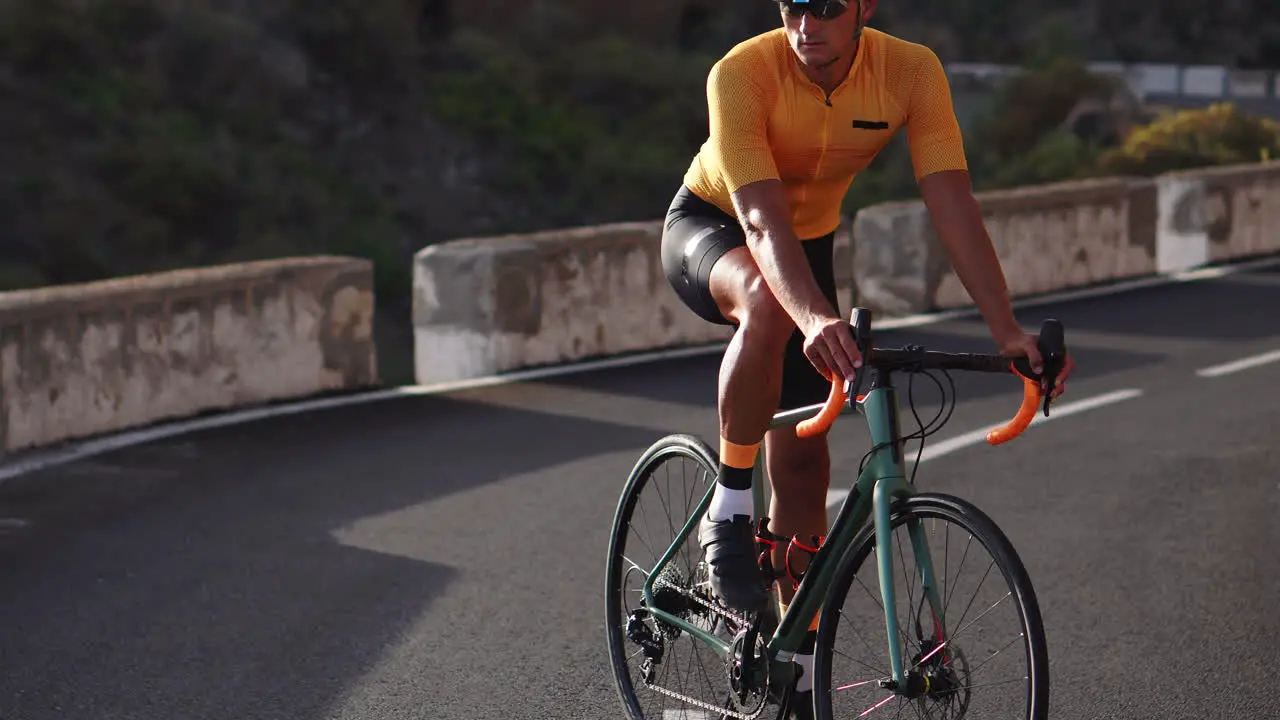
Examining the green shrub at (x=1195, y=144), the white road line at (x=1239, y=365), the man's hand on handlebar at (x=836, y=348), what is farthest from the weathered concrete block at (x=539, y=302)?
the green shrub at (x=1195, y=144)

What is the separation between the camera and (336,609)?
257 inches

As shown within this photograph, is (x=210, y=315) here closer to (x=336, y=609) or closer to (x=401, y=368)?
(x=336, y=609)

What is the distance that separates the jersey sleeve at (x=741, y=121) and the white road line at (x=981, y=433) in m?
3.86

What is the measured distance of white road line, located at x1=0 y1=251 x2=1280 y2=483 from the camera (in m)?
9.28

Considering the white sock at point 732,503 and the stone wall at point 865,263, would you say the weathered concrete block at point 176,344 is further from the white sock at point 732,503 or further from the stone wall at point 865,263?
the white sock at point 732,503

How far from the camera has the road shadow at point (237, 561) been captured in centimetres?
571

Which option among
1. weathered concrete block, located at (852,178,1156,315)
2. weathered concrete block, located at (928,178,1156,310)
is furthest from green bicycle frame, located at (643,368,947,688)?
weathered concrete block, located at (928,178,1156,310)

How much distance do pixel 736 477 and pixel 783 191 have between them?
0.66 metres

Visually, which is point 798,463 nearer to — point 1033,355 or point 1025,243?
point 1033,355

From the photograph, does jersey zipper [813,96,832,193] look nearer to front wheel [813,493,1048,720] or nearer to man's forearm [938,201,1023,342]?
man's forearm [938,201,1023,342]

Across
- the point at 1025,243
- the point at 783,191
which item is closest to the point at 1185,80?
the point at 1025,243

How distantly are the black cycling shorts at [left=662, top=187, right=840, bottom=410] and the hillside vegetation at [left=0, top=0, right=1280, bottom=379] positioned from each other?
35.5 metres

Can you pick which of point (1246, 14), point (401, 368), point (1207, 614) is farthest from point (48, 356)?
point (1246, 14)

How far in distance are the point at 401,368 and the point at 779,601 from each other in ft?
96.9
